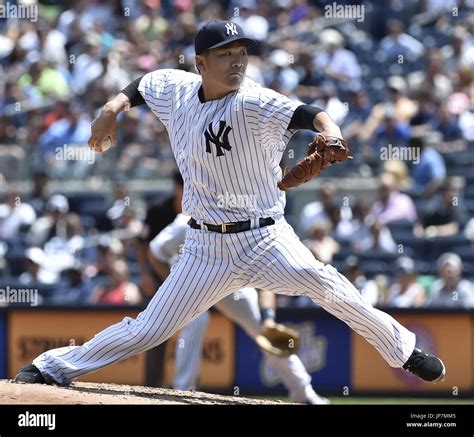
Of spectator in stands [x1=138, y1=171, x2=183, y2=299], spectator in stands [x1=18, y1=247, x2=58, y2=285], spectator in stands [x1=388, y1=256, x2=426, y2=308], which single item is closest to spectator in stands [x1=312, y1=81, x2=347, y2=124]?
spectator in stands [x1=388, y1=256, x2=426, y2=308]

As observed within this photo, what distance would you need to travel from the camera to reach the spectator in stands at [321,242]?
427 inches

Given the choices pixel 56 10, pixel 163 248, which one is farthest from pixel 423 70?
pixel 163 248

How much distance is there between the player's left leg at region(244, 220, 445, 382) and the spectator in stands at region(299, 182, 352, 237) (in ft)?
18.9

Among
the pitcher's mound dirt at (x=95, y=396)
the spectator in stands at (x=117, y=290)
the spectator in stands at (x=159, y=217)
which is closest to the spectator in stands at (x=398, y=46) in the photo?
the spectator in stands at (x=117, y=290)

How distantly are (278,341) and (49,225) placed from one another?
552 centimetres

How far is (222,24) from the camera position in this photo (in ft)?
18.5

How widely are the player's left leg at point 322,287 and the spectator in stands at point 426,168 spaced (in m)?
6.30

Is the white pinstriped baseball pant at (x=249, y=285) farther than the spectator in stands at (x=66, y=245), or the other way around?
the spectator in stands at (x=66, y=245)

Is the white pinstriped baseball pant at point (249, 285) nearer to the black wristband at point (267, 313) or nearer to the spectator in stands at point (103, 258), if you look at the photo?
the black wristband at point (267, 313)

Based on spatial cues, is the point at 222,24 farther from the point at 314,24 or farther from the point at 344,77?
the point at 314,24

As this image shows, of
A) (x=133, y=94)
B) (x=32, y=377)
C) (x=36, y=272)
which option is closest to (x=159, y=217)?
(x=133, y=94)

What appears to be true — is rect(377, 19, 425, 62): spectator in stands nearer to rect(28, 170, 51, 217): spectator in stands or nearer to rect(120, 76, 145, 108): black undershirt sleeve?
rect(28, 170, 51, 217): spectator in stands

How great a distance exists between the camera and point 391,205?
11719 millimetres

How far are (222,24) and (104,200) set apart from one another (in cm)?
699
